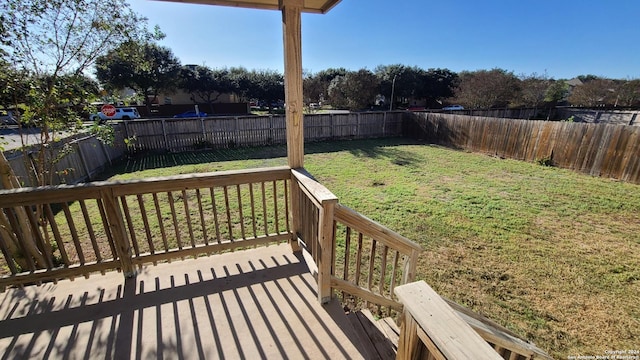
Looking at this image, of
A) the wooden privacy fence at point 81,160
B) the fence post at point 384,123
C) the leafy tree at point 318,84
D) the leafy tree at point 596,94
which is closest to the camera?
the wooden privacy fence at point 81,160

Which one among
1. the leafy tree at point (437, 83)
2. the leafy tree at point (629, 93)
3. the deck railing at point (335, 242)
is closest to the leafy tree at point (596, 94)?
the leafy tree at point (629, 93)

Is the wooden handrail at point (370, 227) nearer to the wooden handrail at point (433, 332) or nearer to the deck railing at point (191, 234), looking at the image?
the deck railing at point (191, 234)

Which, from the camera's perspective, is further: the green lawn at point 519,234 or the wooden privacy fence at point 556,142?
the wooden privacy fence at point 556,142

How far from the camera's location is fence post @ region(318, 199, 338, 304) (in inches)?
72.9

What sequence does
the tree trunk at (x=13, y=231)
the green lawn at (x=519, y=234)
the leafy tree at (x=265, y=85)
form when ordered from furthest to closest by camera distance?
the leafy tree at (x=265, y=85), the green lawn at (x=519, y=234), the tree trunk at (x=13, y=231)

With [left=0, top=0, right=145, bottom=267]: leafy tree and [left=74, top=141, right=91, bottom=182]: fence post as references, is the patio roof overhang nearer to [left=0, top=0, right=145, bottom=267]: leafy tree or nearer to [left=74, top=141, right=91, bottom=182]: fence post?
[left=0, top=0, right=145, bottom=267]: leafy tree

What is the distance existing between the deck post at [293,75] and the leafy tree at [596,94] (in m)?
38.0

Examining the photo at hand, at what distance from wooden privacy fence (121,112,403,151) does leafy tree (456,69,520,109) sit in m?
12.1

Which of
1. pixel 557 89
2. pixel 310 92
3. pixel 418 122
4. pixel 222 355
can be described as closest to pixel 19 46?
pixel 222 355

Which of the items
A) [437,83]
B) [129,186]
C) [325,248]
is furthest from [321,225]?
[437,83]

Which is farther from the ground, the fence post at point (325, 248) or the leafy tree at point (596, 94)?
the leafy tree at point (596, 94)

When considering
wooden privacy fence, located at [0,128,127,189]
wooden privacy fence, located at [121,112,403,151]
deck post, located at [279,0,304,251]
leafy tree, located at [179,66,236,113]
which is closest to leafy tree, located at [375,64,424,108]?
leafy tree, located at [179,66,236,113]

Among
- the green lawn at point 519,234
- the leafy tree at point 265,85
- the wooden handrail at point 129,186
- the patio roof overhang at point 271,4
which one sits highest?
the leafy tree at point 265,85

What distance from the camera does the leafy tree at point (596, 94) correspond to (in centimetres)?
2725
